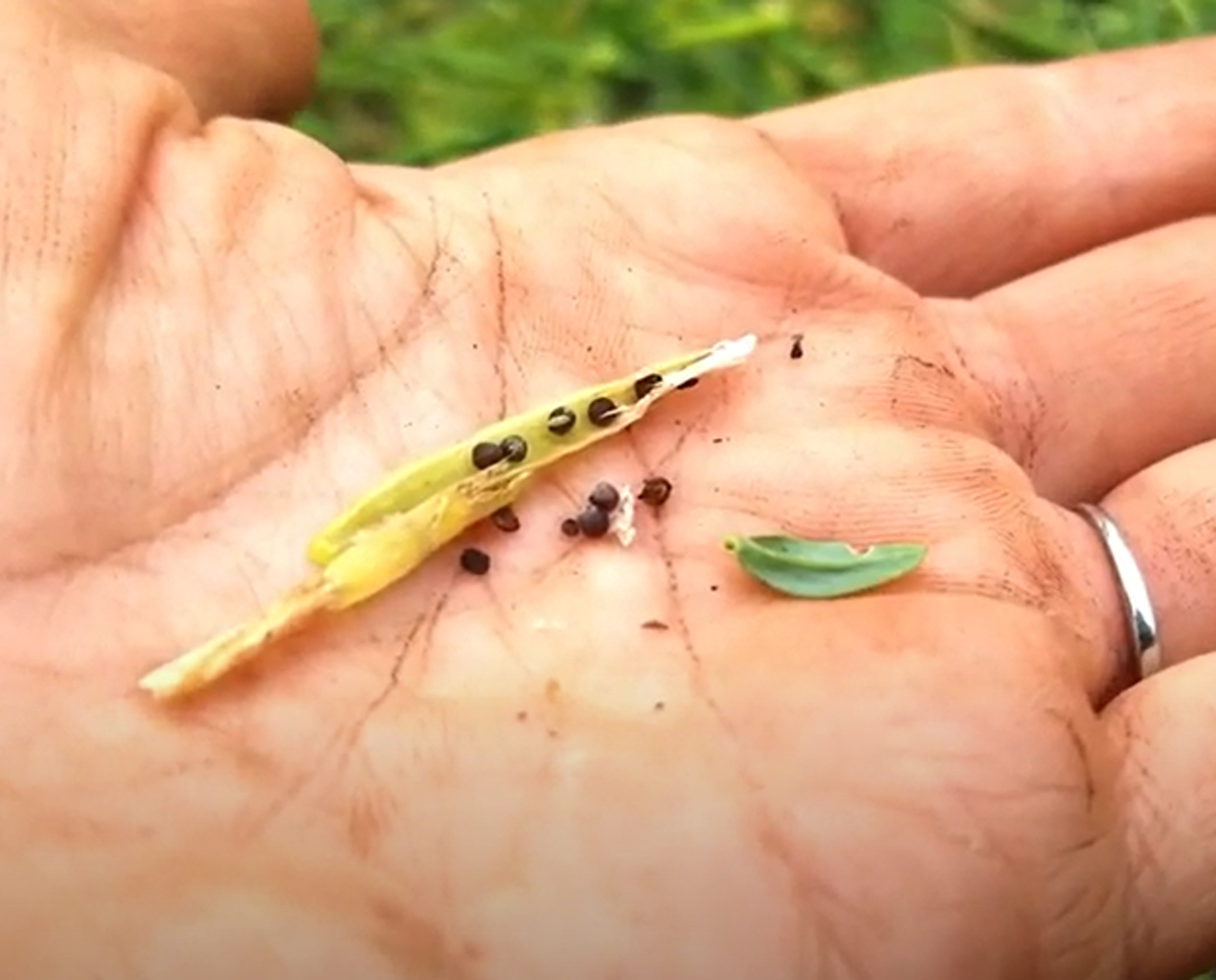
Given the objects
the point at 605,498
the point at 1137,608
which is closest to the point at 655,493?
the point at 605,498

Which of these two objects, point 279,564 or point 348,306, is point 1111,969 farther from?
point 348,306

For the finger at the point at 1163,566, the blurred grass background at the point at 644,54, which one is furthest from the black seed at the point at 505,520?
the blurred grass background at the point at 644,54

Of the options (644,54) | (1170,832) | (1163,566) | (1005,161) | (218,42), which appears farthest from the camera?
(644,54)

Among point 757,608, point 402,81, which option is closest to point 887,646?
point 757,608

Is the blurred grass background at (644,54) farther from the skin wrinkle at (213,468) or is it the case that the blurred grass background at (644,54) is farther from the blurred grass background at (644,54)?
the skin wrinkle at (213,468)

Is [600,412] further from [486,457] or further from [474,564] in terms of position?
[474,564]

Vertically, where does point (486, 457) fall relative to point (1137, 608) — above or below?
above
